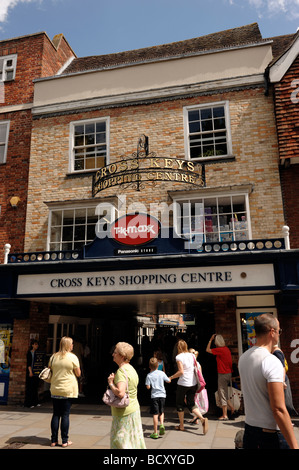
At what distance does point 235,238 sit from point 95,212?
4287mm

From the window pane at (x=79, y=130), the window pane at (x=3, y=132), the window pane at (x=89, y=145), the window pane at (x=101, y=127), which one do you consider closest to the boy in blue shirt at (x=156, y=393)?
the window pane at (x=89, y=145)

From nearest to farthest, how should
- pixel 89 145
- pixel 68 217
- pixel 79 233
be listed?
pixel 79 233
pixel 68 217
pixel 89 145

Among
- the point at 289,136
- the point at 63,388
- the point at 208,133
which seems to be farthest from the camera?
the point at 208,133

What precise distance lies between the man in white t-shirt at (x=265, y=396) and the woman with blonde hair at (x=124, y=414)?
1.42 m

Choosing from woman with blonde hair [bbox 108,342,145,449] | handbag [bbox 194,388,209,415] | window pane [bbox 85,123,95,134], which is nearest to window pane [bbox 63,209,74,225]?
window pane [bbox 85,123,95,134]

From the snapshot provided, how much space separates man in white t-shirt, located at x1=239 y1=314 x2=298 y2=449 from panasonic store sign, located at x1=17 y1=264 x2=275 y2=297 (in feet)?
16.9

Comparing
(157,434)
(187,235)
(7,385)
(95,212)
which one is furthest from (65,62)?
(157,434)

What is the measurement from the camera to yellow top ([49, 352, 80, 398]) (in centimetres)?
600

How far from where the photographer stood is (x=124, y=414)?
4.00 m

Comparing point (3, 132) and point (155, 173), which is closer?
point (155, 173)

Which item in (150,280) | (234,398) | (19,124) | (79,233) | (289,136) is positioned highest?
(19,124)

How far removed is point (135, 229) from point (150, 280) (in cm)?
135

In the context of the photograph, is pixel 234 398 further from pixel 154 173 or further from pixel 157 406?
pixel 154 173

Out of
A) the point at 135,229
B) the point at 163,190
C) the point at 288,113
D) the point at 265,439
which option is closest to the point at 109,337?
the point at 163,190
